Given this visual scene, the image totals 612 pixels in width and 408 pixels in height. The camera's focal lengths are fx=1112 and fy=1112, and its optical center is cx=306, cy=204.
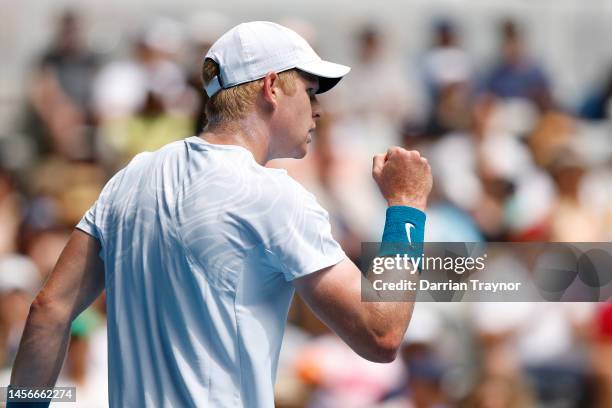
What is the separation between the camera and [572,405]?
5.71 metres

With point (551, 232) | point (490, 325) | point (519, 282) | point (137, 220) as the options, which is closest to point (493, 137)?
point (551, 232)

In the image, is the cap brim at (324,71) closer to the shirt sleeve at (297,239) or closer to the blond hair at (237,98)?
the blond hair at (237,98)

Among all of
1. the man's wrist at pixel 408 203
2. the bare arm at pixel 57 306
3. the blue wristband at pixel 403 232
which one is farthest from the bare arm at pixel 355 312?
the bare arm at pixel 57 306

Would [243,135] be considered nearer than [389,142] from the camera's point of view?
Yes

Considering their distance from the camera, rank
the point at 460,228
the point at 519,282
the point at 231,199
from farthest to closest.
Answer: the point at 460,228, the point at 519,282, the point at 231,199

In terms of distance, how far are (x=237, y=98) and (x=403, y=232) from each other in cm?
48

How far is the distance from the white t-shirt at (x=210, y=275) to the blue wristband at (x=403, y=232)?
0.50 ft

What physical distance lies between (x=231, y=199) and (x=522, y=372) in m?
3.70

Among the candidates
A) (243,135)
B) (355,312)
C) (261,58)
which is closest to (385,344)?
(355,312)

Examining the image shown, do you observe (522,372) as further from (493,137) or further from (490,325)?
(493,137)

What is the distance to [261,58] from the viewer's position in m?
2.53

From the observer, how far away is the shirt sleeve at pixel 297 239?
2338 millimetres

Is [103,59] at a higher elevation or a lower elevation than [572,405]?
higher

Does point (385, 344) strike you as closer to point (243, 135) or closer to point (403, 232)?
point (403, 232)
